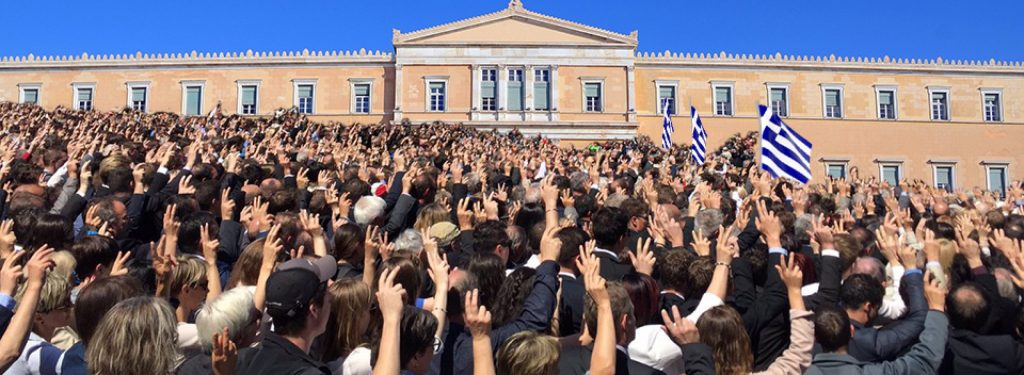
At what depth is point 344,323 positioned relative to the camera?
343 centimetres

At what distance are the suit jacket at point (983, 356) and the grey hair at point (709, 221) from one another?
2437mm

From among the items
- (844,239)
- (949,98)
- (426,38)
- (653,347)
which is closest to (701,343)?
(653,347)

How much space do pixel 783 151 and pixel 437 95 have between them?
98.3 ft

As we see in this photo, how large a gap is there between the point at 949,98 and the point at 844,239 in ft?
145

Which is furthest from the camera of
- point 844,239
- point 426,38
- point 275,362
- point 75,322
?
point 426,38

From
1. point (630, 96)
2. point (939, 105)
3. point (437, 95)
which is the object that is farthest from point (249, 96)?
point (939, 105)

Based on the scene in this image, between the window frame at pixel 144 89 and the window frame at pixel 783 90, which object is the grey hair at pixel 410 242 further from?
the window frame at pixel 144 89

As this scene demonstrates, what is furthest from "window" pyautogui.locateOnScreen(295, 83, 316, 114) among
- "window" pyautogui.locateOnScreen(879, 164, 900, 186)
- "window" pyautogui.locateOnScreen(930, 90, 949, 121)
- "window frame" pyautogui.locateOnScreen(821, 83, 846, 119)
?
"window" pyautogui.locateOnScreen(930, 90, 949, 121)

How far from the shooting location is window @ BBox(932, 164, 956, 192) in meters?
43.2

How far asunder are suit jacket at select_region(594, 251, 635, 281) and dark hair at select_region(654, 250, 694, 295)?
413 mm

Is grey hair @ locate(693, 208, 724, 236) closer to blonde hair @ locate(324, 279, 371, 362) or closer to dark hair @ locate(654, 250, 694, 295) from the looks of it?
dark hair @ locate(654, 250, 694, 295)

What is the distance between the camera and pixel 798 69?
43031 millimetres

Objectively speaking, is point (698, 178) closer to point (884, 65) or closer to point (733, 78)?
point (733, 78)

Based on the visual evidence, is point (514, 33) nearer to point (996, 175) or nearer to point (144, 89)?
point (144, 89)
